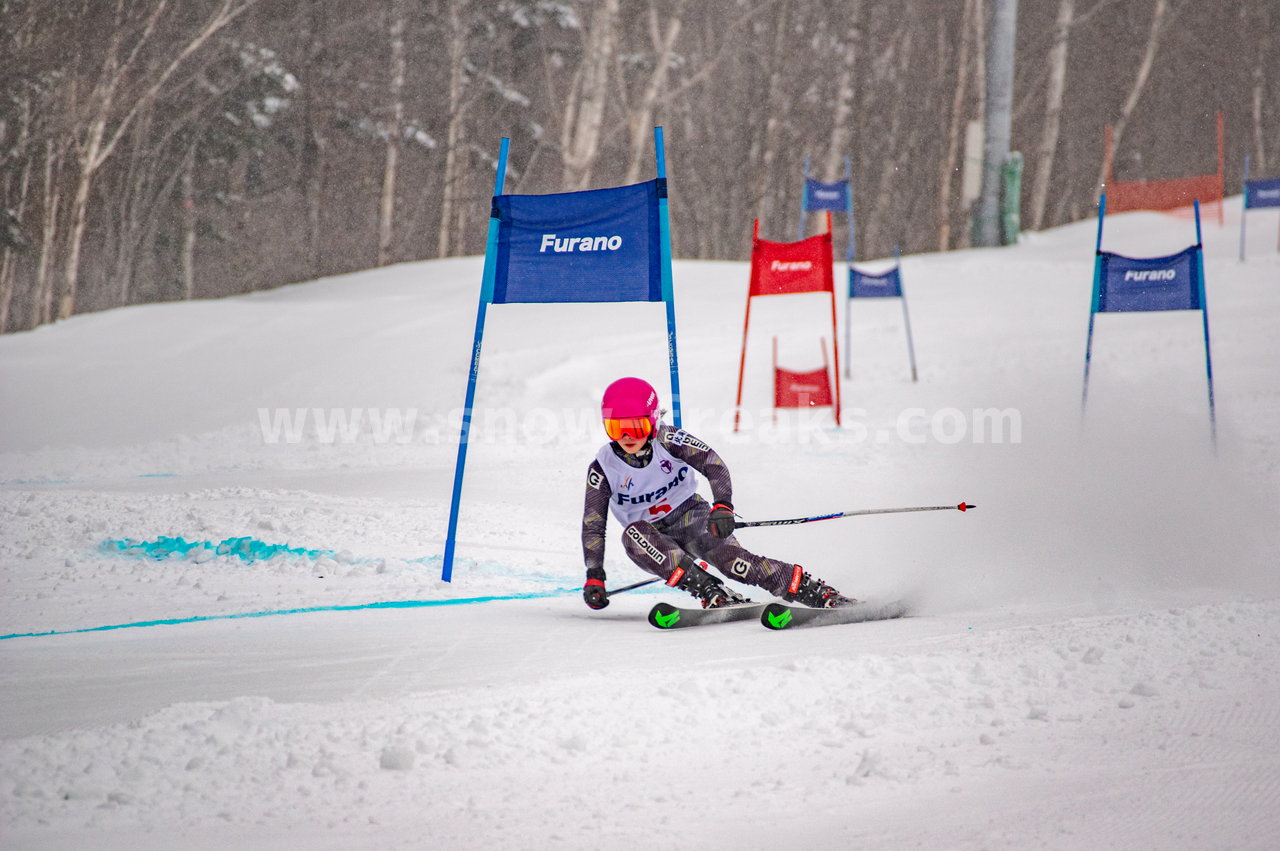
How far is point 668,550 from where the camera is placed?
5.09 metres

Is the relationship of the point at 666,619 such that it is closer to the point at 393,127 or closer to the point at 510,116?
the point at 393,127

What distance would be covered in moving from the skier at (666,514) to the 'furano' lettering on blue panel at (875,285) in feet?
33.2

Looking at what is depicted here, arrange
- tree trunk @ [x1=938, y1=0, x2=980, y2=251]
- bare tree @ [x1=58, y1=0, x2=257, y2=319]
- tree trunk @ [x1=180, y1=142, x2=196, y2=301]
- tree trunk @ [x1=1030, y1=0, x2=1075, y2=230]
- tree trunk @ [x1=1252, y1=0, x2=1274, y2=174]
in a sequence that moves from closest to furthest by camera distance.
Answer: bare tree @ [x1=58, y1=0, x2=257, y2=319], tree trunk @ [x1=1030, y1=0, x2=1075, y2=230], tree trunk @ [x1=938, y1=0, x2=980, y2=251], tree trunk @ [x1=180, y1=142, x2=196, y2=301], tree trunk @ [x1=1252, y1=0, x2=1274, y2=174]

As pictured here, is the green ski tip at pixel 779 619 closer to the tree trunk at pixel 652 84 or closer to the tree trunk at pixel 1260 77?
the tree trunk at pixel 652 84

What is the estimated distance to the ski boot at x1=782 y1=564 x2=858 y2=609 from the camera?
5148mm

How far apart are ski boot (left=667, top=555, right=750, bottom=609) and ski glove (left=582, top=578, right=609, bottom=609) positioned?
13.4 inches

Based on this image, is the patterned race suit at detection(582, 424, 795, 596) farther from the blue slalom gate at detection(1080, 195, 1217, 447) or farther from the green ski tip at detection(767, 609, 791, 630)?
the blue slalom gate at detection(1080, 195, 1217, 447)

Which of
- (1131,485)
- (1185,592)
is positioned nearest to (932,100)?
(1131,485)

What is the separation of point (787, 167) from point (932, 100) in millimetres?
5935

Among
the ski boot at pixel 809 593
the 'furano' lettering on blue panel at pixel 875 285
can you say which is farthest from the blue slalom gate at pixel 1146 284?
the ski boot at pixel 809 593

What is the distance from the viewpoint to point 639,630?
5109mm

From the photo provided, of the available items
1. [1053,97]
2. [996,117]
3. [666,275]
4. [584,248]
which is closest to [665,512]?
[666,275]

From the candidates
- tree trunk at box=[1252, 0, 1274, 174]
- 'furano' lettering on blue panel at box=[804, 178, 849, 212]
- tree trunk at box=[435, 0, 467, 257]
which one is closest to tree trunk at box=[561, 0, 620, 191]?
tree trunk at box=[435, 0, 467, 257]

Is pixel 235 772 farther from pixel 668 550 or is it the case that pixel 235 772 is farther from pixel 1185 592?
pixel 1185 592
